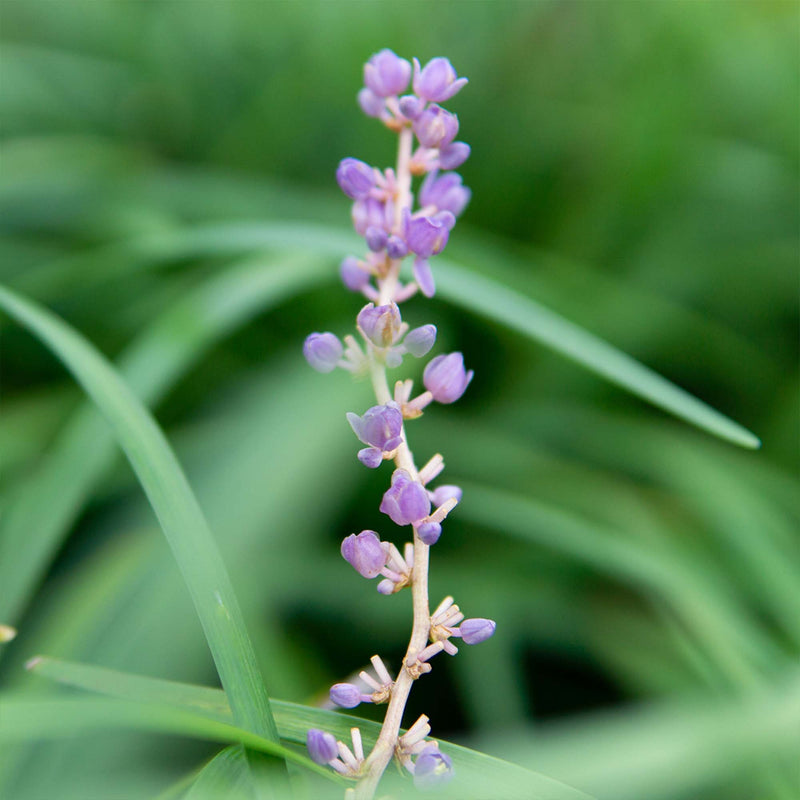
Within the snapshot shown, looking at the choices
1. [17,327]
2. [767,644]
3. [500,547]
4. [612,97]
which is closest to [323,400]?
[500,547]

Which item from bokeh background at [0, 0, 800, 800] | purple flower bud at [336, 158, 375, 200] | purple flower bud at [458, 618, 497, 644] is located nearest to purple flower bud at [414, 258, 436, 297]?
purple flower bud at [336, 158, 375, 200]

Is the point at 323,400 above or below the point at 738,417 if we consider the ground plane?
below

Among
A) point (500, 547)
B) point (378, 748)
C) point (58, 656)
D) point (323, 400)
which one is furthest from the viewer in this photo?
point (500, 547)

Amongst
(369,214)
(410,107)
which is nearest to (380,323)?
(369,214)

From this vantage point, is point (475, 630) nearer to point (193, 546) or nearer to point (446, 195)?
point (193, 546)

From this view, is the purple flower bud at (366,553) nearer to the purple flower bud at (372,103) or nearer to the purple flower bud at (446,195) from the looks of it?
the purple flower bud at (446,195)

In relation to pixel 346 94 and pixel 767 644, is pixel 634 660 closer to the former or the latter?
pixel 767 644

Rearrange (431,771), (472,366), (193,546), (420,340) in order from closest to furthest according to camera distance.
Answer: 1. (431,771)
2. (420,340)
3. (193,546)
4. (472,366)

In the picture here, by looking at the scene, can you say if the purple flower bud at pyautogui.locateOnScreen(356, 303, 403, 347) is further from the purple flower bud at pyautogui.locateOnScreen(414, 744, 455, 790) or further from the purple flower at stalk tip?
the purple flower bud at pyautogui.locateOnScreen(414, 744, 455, 790)
